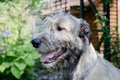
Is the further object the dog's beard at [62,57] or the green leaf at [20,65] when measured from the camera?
the green leaf at [20,65]

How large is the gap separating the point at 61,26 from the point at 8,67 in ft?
6.74

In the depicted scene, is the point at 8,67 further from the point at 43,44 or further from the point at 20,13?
the point at 20,13

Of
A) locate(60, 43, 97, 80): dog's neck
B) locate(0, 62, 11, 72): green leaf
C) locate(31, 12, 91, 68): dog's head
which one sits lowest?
locate(0, 62, 11, 72): green leaf

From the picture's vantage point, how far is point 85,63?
186 inches

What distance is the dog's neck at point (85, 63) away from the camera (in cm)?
472

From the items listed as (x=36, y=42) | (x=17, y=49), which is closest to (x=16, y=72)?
(x=17, y=49)

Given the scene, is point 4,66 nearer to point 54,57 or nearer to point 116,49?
point 54,57

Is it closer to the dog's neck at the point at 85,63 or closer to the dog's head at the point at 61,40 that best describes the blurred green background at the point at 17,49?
the dog's head at the point at 61,40

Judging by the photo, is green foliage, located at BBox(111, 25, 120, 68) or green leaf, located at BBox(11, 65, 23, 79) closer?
green leaf, located at BBox(11, 65, 23, 79)

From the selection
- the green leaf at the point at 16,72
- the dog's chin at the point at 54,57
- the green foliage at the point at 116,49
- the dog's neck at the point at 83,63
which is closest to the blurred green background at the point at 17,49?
the green leaf at the point at 16,72

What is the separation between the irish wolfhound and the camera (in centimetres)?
470

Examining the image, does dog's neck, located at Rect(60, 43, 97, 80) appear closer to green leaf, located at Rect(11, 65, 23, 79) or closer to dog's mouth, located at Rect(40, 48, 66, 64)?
dog's mouth, located at Rect(40, 48, 66, 64)

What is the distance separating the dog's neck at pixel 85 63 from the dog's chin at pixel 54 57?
20 centimetres

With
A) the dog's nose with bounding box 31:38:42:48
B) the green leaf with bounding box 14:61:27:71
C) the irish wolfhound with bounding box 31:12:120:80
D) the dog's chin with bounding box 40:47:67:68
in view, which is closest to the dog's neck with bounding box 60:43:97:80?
the irish wolfhound with bounding box 31:12:120:80
